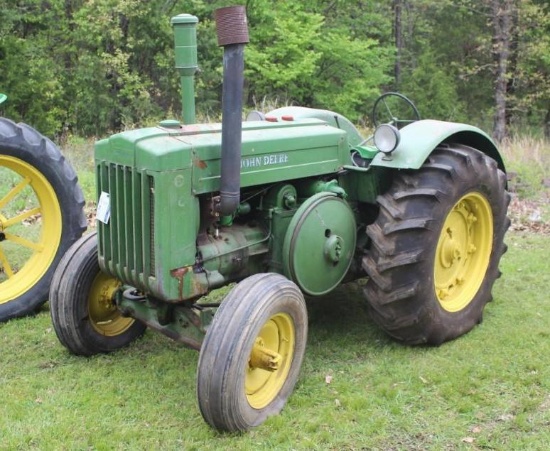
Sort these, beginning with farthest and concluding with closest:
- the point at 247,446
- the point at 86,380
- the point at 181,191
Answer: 1. the point at 86,380
2. the point at 181,191
3. the point at 247,446

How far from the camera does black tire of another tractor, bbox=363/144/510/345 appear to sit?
358 cm

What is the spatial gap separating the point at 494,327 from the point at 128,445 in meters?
2.46

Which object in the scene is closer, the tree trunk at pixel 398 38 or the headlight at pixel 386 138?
the headlight at pixel 386 138

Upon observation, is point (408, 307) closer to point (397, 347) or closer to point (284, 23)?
point (397, 347)

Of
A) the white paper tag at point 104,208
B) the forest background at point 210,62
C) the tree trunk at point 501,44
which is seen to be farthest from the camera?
the forest background at point 210,62

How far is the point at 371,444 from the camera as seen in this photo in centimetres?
291

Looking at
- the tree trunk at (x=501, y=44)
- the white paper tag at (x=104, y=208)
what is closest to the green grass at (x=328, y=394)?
the white paper tag at (x=104, y=208)

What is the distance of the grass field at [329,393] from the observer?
294cm

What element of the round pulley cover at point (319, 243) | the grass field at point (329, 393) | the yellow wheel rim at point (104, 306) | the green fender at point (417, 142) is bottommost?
the grass field at point (329, 393)

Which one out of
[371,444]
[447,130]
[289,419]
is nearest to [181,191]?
[289,419]

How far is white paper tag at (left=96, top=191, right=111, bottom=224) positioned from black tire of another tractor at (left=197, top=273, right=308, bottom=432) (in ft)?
2.77

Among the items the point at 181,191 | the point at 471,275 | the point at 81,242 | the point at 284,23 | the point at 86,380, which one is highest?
the point at 284,23

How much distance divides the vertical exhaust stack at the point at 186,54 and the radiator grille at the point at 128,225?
0.67 m

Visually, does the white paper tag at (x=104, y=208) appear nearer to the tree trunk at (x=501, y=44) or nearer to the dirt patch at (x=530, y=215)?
the dirt patch at (x=530, y=215)
